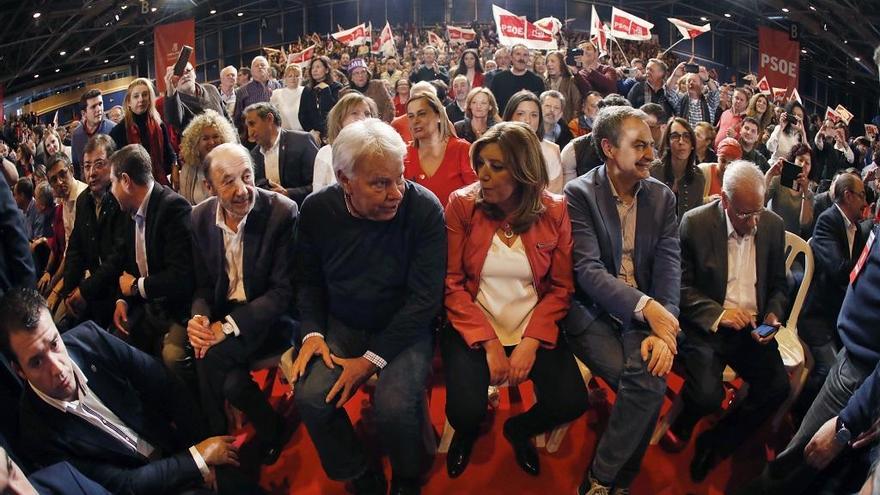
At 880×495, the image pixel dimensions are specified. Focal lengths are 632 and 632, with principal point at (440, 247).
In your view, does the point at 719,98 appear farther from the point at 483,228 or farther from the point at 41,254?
the point at 41,254

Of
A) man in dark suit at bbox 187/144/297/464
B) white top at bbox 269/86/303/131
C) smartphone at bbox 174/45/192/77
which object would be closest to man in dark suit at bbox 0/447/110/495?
man in dark suit at bbox 187/144/297/464

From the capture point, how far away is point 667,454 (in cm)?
266

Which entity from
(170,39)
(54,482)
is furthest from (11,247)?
(170,39)

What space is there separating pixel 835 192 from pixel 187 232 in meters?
3.29

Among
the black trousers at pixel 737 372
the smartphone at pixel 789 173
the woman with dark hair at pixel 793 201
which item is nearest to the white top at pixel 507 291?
the black trousers at pixel 737 372

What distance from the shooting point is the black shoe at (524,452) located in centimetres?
252

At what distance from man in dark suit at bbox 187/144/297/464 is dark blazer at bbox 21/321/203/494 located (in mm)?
253

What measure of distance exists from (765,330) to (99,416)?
2417mm

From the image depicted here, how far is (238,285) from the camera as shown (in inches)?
108

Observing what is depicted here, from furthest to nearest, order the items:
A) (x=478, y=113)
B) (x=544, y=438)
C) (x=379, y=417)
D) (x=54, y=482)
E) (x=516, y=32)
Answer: (x=516, y=32) → (x=478, y=113) → (x=544, y=438) → (x=379, y=417) → (x=54, y=482)

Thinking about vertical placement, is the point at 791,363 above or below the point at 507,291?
below

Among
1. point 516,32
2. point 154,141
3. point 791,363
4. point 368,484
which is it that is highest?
point 516,32

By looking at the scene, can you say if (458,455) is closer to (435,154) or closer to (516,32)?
(435,154)

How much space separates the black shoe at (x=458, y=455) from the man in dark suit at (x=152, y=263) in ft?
3.72
